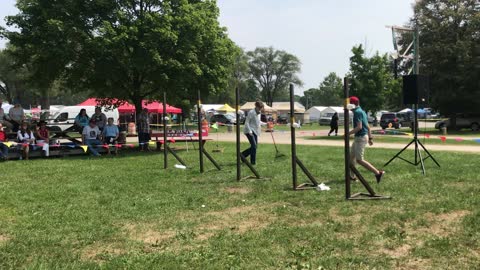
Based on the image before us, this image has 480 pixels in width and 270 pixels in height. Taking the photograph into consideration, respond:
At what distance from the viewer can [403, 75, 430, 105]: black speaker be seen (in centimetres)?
1113

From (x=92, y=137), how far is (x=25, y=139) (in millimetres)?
2362

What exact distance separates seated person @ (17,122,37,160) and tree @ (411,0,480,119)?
102 ft

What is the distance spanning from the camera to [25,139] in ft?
50.3

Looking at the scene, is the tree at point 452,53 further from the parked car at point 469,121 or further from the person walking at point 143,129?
the person walking at point 143,129

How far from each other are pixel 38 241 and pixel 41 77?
14.8 m

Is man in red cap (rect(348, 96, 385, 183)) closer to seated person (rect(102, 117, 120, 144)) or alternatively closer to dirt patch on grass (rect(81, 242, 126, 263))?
dirt patch on grass (rect(81, 242, 126, 263))

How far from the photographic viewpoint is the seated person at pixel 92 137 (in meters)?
16.7

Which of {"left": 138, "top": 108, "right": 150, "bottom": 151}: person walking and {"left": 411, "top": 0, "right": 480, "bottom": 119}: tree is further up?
{"left": 411, "top": 0, "right": 480, "bottom": 119}: tree

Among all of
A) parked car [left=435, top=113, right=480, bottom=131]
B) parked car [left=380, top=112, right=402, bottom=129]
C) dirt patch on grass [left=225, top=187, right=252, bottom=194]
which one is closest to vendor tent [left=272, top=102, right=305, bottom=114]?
parked car [left=380, top=112, right=402, bottom=129]

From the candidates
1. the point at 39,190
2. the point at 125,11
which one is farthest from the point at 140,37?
the point at 39,190

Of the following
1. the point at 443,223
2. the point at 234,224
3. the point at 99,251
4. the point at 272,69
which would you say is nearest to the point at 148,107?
the point at 234,224

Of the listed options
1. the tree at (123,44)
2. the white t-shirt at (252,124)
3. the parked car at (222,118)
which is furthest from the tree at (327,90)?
the white t-shirt at (252,124)

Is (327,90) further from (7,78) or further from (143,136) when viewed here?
(143,136)

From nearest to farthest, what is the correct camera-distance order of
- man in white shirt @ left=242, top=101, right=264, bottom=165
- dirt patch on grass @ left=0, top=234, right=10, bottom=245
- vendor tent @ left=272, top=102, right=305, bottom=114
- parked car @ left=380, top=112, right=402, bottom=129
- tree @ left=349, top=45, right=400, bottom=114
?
dirt patch on grass @ left=0, top=234, right=10, bottom=245 < man in white shirt @ left=242, top=101, right=264, bottom=165 < tree @ left=349, top=45, right=400, bottom=114 < parked car @ left=380, top=112, right=402, bottom=129 < vendor tent @ left=272, top=102, right=305, bottom=114
